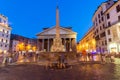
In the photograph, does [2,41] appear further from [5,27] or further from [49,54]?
[49,54]

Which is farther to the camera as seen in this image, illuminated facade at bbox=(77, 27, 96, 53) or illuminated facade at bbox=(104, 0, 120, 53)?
illuminated facade at bbox=(77, 27, 96, 53)

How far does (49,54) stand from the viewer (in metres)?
23.0

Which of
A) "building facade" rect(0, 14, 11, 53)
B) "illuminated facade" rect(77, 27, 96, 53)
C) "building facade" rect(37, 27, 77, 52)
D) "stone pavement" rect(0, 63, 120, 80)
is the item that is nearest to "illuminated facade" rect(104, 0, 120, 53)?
"illuminated facade" rect(77, 27, 96, 53)

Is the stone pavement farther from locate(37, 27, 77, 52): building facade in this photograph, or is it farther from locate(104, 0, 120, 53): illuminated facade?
locate(37, 27, 77, 52): building facade

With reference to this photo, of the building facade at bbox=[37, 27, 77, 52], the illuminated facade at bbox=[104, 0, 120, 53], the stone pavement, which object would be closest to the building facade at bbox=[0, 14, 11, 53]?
the building facade at bbox=[37, 27, 77, 52]

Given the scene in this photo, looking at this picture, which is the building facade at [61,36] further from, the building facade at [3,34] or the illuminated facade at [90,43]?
the building facade at [3,34]

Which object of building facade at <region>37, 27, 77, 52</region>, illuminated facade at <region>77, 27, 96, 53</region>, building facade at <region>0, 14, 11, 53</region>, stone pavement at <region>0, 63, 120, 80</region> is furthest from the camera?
illuminated facade at <region>77, 27, 96, 53</region>

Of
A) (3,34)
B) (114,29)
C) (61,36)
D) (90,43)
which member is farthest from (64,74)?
(90,43)

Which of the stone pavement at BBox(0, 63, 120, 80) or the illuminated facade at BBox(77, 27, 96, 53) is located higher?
the illuminated facade at BBox(77, 27, 96, 53)

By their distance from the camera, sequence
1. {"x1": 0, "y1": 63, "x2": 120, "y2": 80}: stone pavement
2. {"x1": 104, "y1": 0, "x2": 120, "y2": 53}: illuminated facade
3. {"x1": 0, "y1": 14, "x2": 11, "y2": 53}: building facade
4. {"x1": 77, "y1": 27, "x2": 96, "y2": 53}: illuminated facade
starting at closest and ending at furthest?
{"x1": 0, "y1": 63, "x2": 120, "y2": 80}: stone pavement < {"x1": 104, "y1": 0, "x2": 120, "y2": 53}: illuminated facade < {"x1": 0, "y1": 14, "x2": 11, "y2": 53}: building facade < {"x1": 77, "y1": 27, "x2": 96, "y2": 53}: illuminated facade

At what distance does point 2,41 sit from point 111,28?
45467mm

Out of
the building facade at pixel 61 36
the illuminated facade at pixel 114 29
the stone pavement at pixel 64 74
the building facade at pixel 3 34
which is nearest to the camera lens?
the stone pavement at pixel 64 74

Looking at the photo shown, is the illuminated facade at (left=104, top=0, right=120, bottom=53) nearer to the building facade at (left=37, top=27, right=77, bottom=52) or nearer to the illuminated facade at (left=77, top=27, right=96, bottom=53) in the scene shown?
the illuminated facade at (left=77, top=27, right=96, bottom=53)

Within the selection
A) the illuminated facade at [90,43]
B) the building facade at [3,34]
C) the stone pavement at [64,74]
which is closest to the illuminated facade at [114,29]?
the illuminated facade at [90,43]
